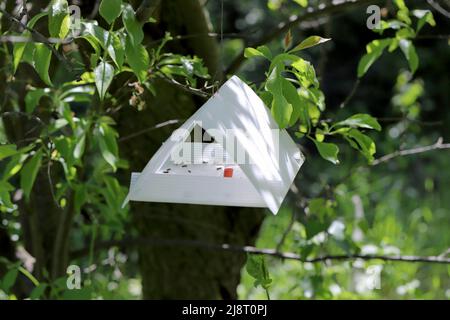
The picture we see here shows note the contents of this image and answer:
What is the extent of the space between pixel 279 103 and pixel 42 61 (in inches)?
14.7

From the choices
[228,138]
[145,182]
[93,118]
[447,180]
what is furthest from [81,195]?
[447,180]

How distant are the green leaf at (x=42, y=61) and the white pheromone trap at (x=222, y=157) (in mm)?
212

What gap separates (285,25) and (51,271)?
888 mm

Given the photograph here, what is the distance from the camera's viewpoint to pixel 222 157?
120cm

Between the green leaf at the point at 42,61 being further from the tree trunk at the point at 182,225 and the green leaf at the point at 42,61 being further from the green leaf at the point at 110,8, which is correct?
the tree trunk at the point at 182,225

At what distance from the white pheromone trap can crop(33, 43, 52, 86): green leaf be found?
0.70 ft

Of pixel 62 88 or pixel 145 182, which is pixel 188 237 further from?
pixel 145 182

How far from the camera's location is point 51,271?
6.48 ft

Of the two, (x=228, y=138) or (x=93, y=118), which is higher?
(x=93, y=118)

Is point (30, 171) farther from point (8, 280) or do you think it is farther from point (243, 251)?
point (243, 251)

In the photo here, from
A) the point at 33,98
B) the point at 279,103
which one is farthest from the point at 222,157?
the point at 33,98

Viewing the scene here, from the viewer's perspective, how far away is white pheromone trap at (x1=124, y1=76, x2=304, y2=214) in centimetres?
110

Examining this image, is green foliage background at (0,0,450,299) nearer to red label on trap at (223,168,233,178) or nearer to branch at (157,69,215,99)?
branch at (157,69,215,99)

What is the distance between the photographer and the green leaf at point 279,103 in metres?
1.12
